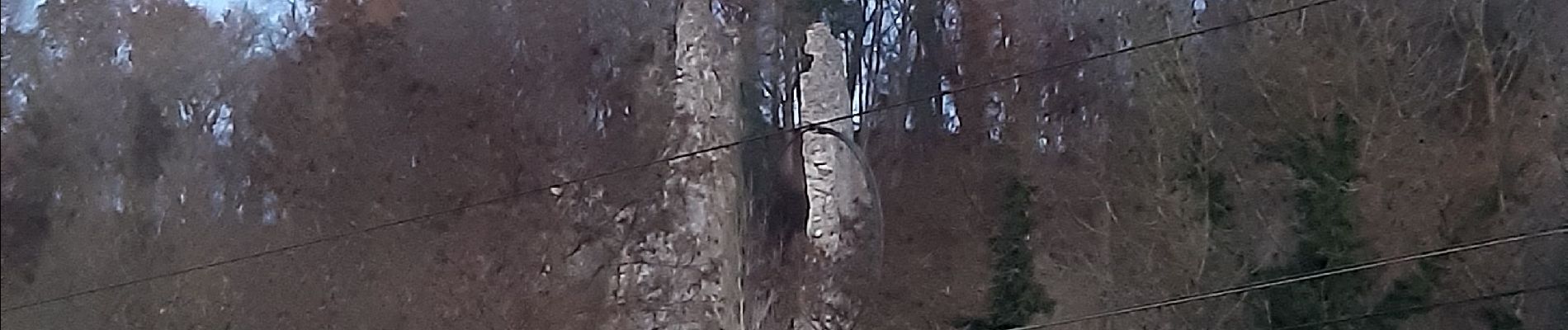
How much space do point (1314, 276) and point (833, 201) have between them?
0.27m

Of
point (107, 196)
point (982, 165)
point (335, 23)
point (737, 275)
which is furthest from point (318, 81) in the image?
point (982, 165)

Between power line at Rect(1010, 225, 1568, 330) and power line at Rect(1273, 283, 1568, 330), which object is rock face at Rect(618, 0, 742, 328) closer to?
power line at Rect(1010, 225, 1568, 330)

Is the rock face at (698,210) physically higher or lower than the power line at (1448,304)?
higher

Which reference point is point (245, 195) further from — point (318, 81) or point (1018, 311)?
point (1018, 311)

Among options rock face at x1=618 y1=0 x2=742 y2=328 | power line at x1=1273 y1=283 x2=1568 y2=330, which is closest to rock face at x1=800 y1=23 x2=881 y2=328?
rock face at x1=618 y1=0 x2=742 y2=328

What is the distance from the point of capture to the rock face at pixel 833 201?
2.56 ft

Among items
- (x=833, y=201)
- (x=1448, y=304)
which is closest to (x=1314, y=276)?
(x=1448, y=304)

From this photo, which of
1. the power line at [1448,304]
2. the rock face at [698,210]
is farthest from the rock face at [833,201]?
the power line at [1448,304]

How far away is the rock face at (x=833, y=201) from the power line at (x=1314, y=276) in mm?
103

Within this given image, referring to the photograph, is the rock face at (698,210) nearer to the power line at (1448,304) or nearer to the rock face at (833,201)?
the rock face at (833,201)

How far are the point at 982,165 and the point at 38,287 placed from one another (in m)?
0.59

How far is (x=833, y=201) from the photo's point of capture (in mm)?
789

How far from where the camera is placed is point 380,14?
0.81 metres

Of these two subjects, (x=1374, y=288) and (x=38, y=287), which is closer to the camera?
(x=1374, y=288)
